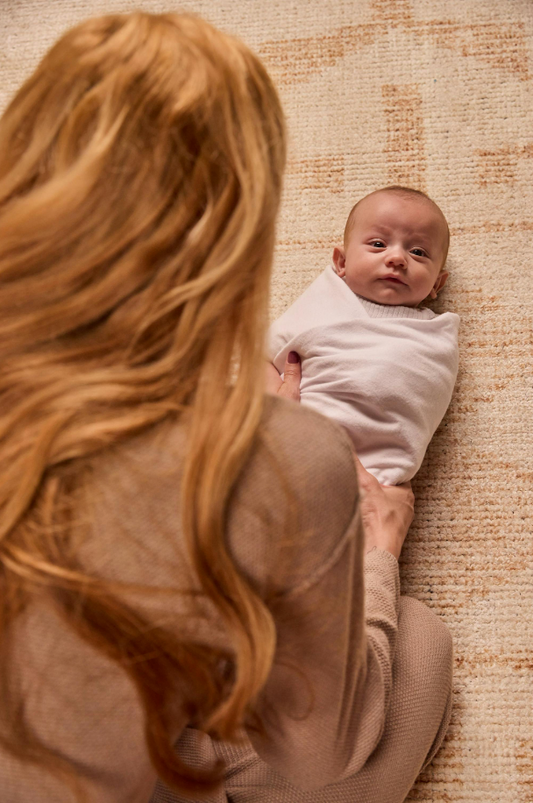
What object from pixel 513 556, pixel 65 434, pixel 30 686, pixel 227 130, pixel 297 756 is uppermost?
pixel 227 130

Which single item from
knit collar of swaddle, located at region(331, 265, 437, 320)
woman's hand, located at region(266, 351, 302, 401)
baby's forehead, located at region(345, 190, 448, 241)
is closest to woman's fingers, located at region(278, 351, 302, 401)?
woman's hand, located at region(266, 351, 302, 401)

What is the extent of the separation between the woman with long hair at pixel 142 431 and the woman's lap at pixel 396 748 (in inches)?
8.6

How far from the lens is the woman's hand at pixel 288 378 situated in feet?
3.48

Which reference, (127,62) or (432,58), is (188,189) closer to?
(127,62)

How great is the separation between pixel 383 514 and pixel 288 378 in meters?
0.25

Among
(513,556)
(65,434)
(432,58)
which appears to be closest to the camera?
(65,434)

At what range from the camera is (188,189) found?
1.62 ft

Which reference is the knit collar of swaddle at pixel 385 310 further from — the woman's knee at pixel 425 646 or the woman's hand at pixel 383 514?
the woman's knee at pixel 425 646

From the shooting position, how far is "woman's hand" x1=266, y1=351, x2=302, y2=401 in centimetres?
106

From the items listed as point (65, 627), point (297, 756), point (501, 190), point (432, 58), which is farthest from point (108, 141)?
point (432, 58)

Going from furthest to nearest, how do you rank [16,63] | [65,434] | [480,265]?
1. [16,63]
2. [480,265]
3. [65,434]

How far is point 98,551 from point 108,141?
→ 0.27 meters

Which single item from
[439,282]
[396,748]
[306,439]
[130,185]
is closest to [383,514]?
[396,748]

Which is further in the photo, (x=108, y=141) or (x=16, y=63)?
(x=16, y=63)
